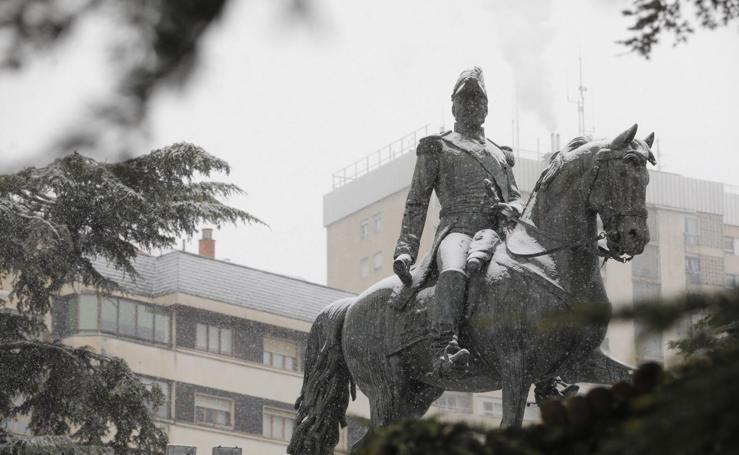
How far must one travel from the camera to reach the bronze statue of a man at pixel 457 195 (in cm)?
1062

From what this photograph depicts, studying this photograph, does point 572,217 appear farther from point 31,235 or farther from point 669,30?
point 31,235

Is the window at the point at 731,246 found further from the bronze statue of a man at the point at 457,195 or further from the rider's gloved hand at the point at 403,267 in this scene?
the rider's gloved hand at the point at 403,267

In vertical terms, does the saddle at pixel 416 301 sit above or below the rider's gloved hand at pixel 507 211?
below

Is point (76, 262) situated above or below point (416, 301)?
above

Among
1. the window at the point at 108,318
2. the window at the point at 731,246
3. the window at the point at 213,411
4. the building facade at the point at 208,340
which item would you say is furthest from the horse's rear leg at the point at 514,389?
the window at the point at 731,246

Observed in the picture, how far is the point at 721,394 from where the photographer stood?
3.28 meters

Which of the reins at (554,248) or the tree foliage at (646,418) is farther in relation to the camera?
the reins at (554,248)

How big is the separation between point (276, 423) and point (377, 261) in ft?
64.8

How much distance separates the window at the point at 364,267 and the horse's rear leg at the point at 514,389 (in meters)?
59.4

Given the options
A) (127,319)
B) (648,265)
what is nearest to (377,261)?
(648,265)

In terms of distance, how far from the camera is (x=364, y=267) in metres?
70.3

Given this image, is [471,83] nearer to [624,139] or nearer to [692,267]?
[624,139]

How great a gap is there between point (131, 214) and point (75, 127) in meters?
20.4

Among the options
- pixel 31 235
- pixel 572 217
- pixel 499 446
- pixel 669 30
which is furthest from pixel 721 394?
pixel 31 235
